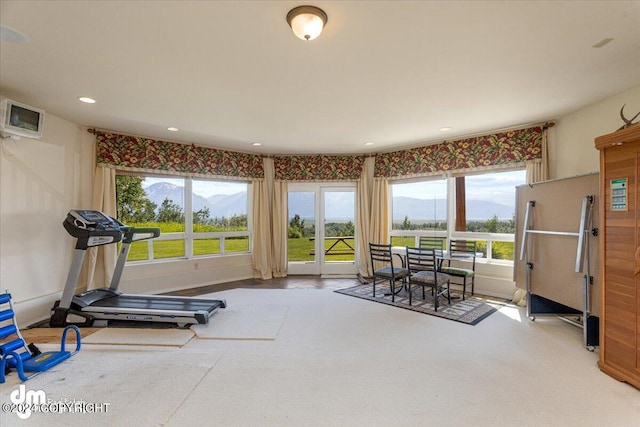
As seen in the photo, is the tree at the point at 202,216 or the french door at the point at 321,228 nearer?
the tree at the point at 202,216

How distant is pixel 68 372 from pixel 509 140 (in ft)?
19.1

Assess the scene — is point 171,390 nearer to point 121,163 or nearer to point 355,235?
point 121,163

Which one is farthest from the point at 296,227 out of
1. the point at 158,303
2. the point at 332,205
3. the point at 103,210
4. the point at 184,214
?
the point at 103,210

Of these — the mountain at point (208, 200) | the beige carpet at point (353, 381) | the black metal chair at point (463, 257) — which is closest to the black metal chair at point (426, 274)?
the black metal chair at point (463, 257)

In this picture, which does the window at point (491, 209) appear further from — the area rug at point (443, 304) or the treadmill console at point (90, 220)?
the treadmill console at point (90, 220)

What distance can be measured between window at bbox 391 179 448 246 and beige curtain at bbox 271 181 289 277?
2233 mm

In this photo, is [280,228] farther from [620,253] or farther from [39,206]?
[620,253]

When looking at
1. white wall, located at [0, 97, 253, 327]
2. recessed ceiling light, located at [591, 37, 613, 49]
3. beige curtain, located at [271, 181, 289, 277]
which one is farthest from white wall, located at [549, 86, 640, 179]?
white wall, located at [0, 97, 253, 327]

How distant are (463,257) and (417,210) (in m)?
1.45

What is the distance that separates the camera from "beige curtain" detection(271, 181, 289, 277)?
19.6ft

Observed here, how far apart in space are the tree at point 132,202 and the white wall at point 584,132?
20.7 ft

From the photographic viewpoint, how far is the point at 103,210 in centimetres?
436

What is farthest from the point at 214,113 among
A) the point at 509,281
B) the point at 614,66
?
the point at 509,281

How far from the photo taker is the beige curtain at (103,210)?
432cm
